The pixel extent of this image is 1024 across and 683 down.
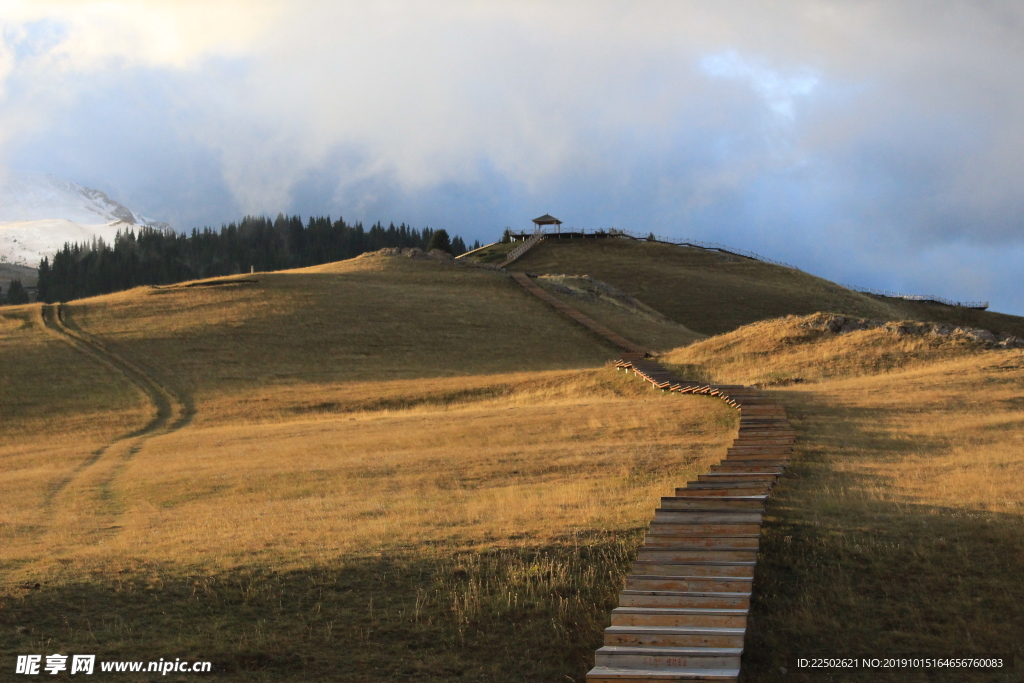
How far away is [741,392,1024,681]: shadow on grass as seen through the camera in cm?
1068

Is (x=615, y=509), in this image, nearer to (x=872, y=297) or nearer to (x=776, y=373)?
(x=776, y=373)

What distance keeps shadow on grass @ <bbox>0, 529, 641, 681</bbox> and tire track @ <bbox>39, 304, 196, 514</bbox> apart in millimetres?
8285

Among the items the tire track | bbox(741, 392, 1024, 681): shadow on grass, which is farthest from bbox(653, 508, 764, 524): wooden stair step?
the tire track

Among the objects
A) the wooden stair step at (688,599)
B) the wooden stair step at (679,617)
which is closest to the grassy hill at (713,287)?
the wooden stair step at (688,599)

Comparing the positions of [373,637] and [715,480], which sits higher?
[715,480]

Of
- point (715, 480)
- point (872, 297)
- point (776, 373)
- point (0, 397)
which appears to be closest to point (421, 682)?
point (715, 480)

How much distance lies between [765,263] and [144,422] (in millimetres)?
85556

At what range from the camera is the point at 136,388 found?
41.9 metres

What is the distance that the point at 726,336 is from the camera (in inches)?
1638

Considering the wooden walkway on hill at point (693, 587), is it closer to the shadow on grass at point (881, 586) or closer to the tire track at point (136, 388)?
the shadow on grass at point (881, 586)

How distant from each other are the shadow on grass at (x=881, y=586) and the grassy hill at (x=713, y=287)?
61088mm

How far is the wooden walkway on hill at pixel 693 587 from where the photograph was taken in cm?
932

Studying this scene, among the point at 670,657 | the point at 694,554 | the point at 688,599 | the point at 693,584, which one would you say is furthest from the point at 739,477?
the point at 670,657

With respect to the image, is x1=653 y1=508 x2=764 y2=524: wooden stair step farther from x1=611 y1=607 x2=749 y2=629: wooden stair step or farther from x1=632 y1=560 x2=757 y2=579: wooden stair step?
x1=611 y1=607 x2=749 y2=629: wooden stair step
